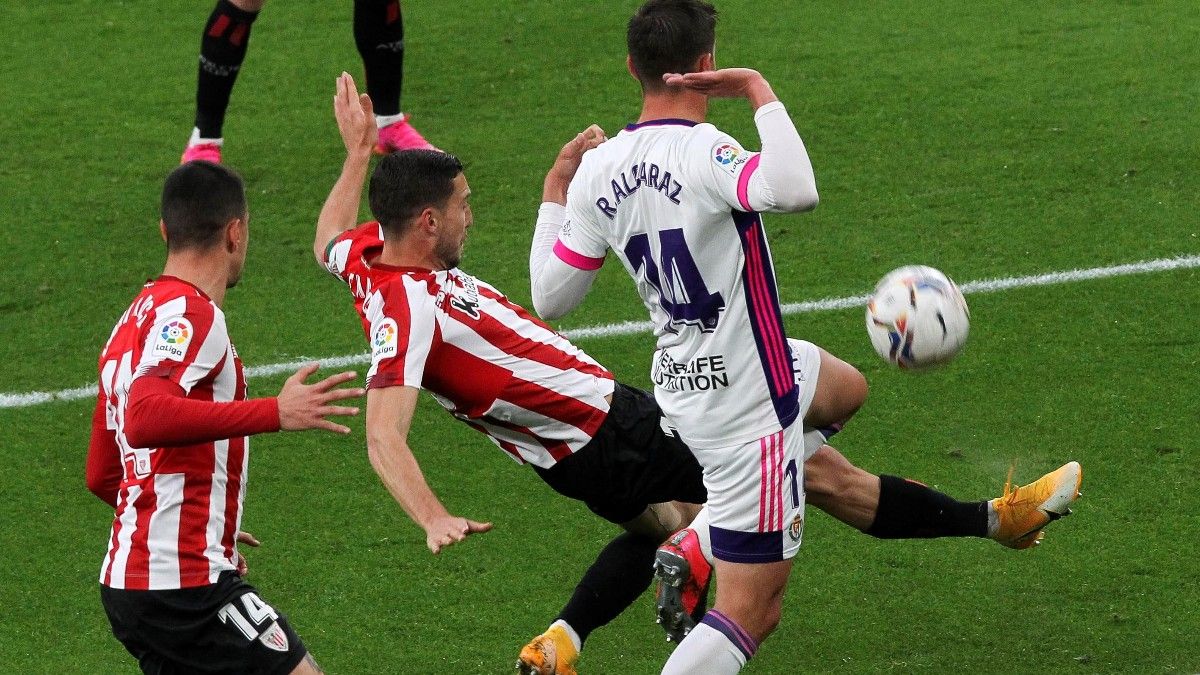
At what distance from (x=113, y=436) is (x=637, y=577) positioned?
1.59 m

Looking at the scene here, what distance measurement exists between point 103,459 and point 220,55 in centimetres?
427

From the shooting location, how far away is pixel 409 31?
1059 centimetres

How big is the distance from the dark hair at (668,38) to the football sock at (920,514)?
1464mm

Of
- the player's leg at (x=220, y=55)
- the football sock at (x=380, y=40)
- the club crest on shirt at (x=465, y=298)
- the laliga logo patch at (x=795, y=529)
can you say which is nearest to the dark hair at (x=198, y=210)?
the club crest on shirt at (x=465, y=298)

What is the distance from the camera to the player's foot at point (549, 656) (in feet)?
15.8

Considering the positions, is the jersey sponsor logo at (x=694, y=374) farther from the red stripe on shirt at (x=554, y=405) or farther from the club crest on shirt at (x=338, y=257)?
the club crest on shirt at (x=338, y=257)

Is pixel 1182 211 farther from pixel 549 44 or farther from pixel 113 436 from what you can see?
pixel 113 436

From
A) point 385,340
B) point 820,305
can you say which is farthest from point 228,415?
point 820,305

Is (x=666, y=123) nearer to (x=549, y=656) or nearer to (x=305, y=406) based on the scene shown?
(x=305, y=406)

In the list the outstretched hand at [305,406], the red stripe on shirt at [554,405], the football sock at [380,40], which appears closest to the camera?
the outstretched hand at [305,406]

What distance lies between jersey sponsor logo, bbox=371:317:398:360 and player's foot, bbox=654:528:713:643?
0.94 metres

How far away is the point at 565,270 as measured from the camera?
14.5 feet

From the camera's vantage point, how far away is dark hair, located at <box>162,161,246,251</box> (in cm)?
423

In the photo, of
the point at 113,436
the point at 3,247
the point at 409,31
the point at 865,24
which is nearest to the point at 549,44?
the point at 409,31
